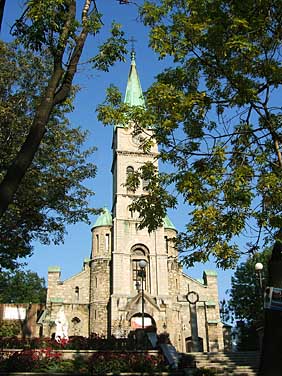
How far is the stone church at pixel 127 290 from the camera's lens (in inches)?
1395

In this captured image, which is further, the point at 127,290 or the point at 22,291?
the point at 22,291

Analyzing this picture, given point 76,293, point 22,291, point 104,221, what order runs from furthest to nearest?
point 22,291 < point 104,221 < point 76,293

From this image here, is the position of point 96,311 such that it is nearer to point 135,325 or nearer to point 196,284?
point 135,325

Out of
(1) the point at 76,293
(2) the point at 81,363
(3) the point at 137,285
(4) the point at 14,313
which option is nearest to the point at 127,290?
(3) the point at 137,285

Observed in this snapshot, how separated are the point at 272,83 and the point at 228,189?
98.8 inches

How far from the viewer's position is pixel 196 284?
41.1 metres

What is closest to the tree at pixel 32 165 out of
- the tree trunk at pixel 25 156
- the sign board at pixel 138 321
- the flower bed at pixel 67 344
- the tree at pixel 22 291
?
the flower bed at pixel 67 344

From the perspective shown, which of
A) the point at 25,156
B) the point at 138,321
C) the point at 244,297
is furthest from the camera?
the point at 244,297

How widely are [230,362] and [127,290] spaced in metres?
19.1

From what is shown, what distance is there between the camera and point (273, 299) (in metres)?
5.42

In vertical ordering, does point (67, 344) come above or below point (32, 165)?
below

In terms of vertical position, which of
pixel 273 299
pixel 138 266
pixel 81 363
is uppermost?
pixel 138 266

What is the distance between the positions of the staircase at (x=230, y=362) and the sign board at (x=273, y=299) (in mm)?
10874

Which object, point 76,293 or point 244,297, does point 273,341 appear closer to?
point 76,293
